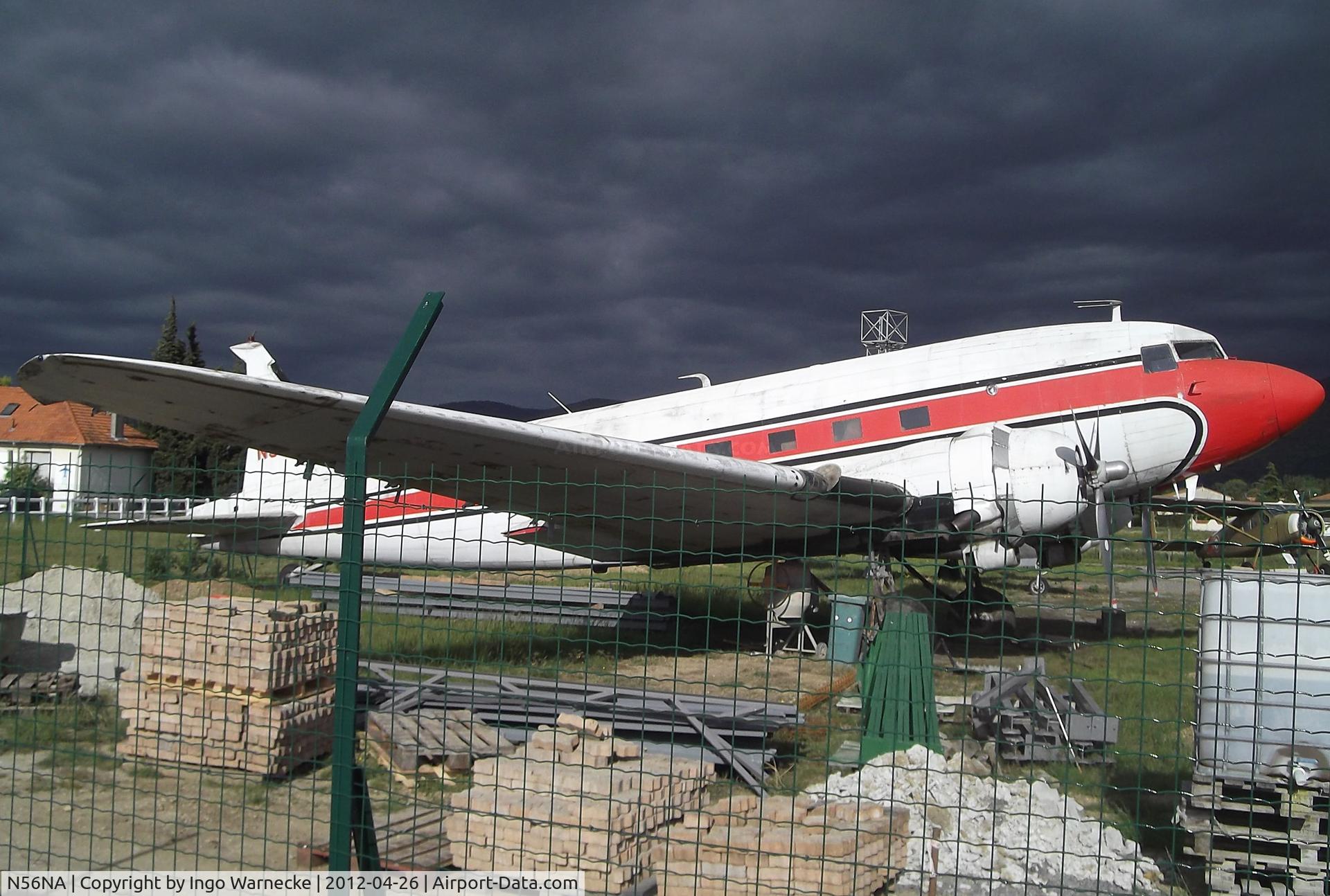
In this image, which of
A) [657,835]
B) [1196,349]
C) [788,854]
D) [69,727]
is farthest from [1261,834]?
[1196,349]

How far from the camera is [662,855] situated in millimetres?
3936

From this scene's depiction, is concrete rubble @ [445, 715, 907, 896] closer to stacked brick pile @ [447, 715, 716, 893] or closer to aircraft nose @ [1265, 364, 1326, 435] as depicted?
stacked brick pile @ [447, 715, 716, 893]

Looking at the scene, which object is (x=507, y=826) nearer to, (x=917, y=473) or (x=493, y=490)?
(x=493, y=490)

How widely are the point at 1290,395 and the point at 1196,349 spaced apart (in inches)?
50.1

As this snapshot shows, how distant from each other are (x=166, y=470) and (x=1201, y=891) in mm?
4757

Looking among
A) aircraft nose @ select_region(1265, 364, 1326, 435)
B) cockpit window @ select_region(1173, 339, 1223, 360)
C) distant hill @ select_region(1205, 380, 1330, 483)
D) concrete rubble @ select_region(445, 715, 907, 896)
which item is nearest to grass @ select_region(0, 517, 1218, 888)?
concrete rubble @ select_region(445, 715, 907, 896)

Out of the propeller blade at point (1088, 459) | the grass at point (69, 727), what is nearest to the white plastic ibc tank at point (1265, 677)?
the propeller blade at point (1088, 459)

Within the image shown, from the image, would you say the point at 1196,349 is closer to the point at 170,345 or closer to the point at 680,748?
the point at 680,748

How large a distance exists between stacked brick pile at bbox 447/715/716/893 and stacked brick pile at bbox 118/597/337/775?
71.6 inches

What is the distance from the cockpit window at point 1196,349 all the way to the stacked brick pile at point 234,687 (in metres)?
10.1

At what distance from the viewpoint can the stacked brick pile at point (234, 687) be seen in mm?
5500

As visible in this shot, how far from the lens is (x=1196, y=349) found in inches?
439

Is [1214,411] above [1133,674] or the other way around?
above

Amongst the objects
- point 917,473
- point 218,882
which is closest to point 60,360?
point 218,882
